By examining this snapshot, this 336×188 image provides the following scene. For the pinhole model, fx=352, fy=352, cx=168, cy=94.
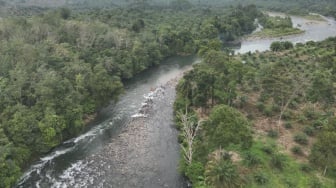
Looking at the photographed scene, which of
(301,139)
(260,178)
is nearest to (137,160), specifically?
(260,178)

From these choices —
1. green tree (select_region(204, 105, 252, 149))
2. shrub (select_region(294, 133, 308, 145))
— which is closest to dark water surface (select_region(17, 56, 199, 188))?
green tree (select_region(204, 105, 252, 149))

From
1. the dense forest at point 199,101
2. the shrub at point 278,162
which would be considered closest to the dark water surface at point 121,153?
the dense forest at point 199,101

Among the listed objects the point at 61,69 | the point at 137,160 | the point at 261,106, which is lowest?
the point at 137,160

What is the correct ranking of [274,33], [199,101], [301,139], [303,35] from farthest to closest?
[274,33]
[303,35]
[199,101]
[301,139]

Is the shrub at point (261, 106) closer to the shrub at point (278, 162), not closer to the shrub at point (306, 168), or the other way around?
the shrub at point (278, 162)

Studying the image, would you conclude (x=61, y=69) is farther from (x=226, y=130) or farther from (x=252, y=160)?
(x=252, y=160)

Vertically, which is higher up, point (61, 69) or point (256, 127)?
point (61, 69)

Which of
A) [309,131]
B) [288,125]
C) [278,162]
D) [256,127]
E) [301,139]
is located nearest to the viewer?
[278,162]

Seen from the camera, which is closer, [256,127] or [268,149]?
[268,149]

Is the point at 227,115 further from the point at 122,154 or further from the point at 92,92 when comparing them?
the point at 92,92
